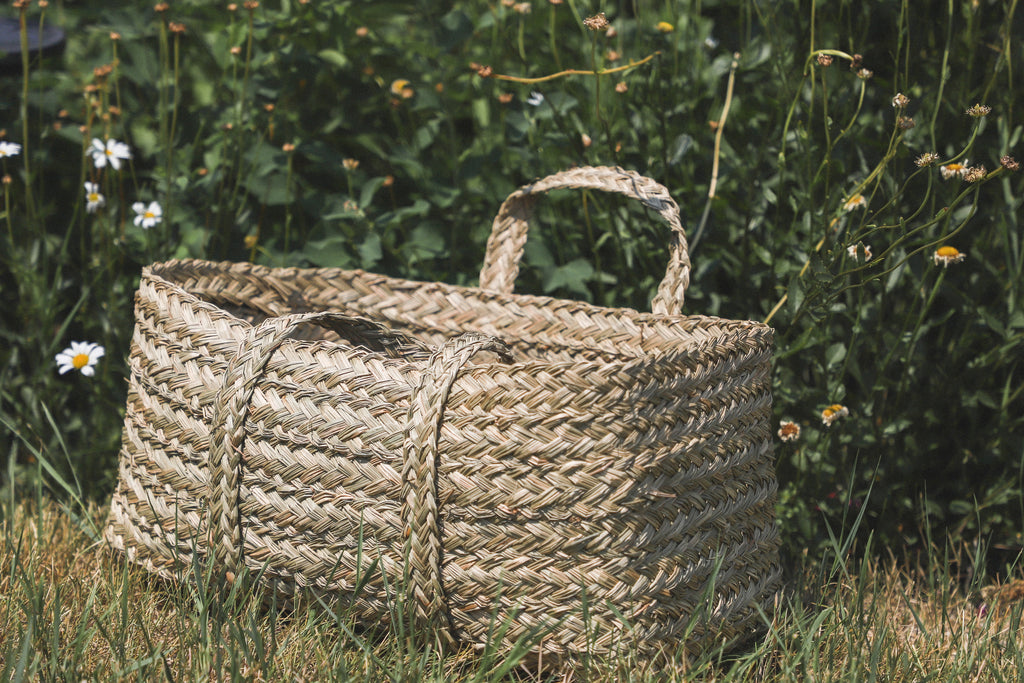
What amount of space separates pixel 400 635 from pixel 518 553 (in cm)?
18

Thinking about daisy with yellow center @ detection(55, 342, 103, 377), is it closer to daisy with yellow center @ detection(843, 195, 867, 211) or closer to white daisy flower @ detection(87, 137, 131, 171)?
white daisy flower @ detection(87, 137, 131, 171)

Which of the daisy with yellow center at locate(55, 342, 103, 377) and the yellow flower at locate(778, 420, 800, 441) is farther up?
the daisy with yellow center at locate(55, 342, 103, 377)

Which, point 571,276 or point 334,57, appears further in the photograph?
point 334,57

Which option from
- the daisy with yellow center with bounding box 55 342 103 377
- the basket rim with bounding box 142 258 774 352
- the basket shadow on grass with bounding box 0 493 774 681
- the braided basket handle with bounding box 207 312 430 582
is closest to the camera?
the basket shadow on grass with bounding box 0 493 774 681

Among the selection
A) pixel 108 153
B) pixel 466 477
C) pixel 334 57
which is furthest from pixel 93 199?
pixel 466 477

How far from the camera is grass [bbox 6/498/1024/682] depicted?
111 centimetres

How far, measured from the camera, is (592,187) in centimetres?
147

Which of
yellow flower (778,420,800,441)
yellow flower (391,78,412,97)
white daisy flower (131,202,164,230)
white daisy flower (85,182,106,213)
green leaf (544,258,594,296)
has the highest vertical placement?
yellow flower (391,78,412,97)

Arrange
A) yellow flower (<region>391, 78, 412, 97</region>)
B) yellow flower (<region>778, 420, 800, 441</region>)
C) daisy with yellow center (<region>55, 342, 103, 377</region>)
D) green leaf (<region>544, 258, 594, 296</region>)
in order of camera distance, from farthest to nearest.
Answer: yellow flower (<region>391, 78, 412, 97</region>) < green leaf (<region>544, 258, 594, 296</region>) < daisy with yellow center (<region>55, 342, 103, 377</region>) < yellow flower (<region>778, 420, 800, 441</region>)

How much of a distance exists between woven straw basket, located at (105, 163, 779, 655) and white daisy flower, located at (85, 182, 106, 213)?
1.81 ft

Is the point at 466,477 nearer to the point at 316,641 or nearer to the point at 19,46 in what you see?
the point at 316,641

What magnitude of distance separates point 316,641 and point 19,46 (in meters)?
1.43

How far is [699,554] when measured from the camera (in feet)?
3.95

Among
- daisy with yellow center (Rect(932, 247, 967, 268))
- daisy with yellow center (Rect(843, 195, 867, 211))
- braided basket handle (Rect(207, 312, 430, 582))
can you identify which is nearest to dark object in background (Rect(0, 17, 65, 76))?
braided basket handle (Rect(207, 312, 430, 582))
